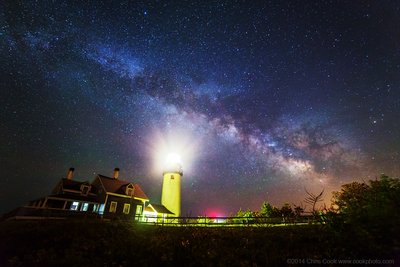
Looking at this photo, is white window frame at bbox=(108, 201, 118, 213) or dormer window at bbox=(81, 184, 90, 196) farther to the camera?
dormer window at bbox=(81, 184, 90, 196)

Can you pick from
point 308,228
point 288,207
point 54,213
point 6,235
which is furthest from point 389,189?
point 288,207

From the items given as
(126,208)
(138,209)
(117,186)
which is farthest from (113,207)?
(138,209)

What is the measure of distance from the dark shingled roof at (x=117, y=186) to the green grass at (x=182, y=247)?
62.4ft

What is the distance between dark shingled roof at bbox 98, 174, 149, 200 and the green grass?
749 inches

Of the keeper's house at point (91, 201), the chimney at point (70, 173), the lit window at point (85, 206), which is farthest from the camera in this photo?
the chimney at point (70, 173)

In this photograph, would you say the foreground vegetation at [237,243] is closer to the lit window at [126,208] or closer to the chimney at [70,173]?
the lit window at [126,208]

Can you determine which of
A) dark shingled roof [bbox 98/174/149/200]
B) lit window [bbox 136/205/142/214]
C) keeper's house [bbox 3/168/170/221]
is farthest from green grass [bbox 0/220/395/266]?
lit window [bbox 136/205/142/214]

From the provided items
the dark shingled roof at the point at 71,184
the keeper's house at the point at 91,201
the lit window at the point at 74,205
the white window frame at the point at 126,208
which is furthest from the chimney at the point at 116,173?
the lit window at the point at 74,205

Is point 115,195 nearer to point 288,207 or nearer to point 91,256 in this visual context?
point 91,256

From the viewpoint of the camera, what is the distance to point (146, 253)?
1275 centimetres

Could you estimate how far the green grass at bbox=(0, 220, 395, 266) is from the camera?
11.2 metres

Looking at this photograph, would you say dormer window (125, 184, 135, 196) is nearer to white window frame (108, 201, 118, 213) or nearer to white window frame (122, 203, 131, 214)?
white window frame (122, 203, 131, 214)

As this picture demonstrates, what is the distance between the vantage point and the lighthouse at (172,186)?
4547 cm

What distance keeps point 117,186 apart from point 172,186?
11.9 meters
